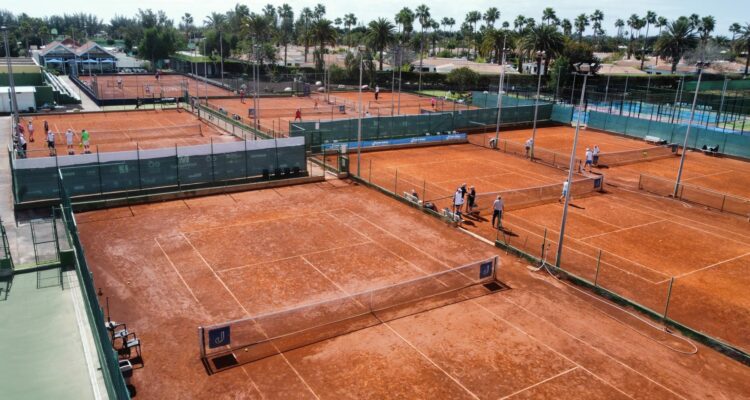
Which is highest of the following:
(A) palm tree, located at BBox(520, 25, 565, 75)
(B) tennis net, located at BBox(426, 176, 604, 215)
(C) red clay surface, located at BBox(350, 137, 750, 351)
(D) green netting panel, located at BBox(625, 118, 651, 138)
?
(A) palm tree, located at BBox(520, 25, 565, 75)

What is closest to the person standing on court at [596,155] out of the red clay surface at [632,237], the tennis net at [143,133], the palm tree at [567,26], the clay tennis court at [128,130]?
the red clay surface at [632,237]

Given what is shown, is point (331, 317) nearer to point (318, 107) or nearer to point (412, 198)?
point (412, 198)

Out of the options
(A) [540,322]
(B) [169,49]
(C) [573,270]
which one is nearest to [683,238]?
(C) [573,270]

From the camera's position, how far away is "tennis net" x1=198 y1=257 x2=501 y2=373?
1616 cm

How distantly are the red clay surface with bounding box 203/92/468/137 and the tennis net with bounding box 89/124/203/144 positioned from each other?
5994mm

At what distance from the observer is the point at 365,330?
Answer: 707 inches

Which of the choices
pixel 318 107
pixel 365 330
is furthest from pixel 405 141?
pixel 365 330

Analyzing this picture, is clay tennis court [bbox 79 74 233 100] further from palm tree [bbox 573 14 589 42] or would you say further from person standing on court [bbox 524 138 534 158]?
palm tree [bbox 573 14 589 42]

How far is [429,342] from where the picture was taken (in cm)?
1730

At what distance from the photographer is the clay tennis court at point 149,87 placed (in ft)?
248

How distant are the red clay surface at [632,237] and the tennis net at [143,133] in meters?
17.5

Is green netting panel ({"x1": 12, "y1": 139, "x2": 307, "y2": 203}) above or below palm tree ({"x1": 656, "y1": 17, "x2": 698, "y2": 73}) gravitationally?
below

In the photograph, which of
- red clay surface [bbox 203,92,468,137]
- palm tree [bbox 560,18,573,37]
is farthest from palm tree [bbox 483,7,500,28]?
red clay surface [bbox 203,92,468,137]

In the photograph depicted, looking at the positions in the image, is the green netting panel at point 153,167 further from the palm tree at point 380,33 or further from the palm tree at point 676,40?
the palm tree at point 676,40
